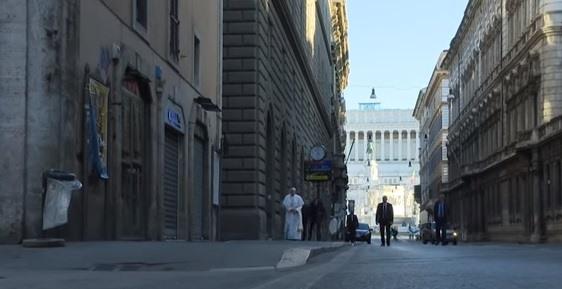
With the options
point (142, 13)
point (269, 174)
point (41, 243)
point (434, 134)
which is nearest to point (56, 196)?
point (41, 243)

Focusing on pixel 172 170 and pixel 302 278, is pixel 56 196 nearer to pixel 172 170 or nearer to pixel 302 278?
pixel 302 278

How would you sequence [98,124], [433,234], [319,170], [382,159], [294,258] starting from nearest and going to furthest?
[294,258] → [98,124] → [319,170] → [433,234] → [382,159]

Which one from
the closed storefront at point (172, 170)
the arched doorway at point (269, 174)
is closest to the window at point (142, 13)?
the closed storefront at point (172, 170)

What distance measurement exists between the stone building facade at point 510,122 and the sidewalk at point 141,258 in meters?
34.5

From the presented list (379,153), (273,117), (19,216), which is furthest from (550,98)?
(379,153)

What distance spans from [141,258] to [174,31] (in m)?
11.4

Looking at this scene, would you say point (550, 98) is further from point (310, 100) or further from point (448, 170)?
point (448, 170)

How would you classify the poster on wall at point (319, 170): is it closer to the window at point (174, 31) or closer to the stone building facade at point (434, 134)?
the window at point (174, 31)

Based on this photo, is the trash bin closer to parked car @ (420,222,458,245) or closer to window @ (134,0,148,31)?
window @ (134,0,148,31)

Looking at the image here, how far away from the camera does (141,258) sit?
1226cm

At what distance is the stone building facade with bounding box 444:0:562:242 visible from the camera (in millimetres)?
48188

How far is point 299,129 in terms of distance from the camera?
1887 inches

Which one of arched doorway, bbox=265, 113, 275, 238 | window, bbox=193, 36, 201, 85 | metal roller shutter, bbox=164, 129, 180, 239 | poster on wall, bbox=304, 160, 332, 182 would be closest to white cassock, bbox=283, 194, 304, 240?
arched doorway, bbox=265, 113, 275, 238

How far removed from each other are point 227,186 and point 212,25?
18.2 ft
